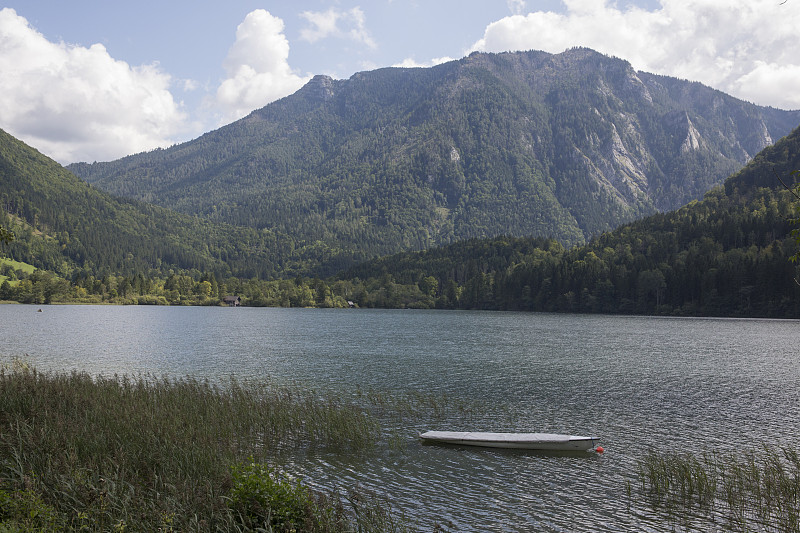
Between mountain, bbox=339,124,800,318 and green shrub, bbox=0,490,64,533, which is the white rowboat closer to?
green shrub, bbox=0,490,64,533

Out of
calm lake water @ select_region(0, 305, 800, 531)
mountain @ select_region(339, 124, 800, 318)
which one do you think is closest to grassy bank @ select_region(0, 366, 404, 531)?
calm lake water @ select_region(0, 305, 800, 531)

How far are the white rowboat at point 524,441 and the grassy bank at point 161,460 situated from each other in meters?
4.13

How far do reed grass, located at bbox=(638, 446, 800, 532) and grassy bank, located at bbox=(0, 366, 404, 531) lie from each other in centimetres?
1096

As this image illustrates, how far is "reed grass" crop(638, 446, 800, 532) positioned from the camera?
18.0m

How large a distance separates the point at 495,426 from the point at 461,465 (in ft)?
25.1

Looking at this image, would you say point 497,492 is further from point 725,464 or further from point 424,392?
point 424,392

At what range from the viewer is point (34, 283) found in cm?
19675

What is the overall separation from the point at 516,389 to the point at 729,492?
78.2ft

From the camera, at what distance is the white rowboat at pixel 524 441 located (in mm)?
26312

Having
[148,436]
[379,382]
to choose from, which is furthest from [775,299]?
[148,436]

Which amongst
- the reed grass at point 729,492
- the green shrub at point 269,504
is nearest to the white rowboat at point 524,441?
the reed grass at point 729,492

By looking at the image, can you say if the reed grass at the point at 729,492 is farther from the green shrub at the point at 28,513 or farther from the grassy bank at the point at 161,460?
the green shrub at the point at 28,513

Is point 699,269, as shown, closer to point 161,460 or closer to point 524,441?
point 524,441

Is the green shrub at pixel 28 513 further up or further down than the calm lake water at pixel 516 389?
further up
